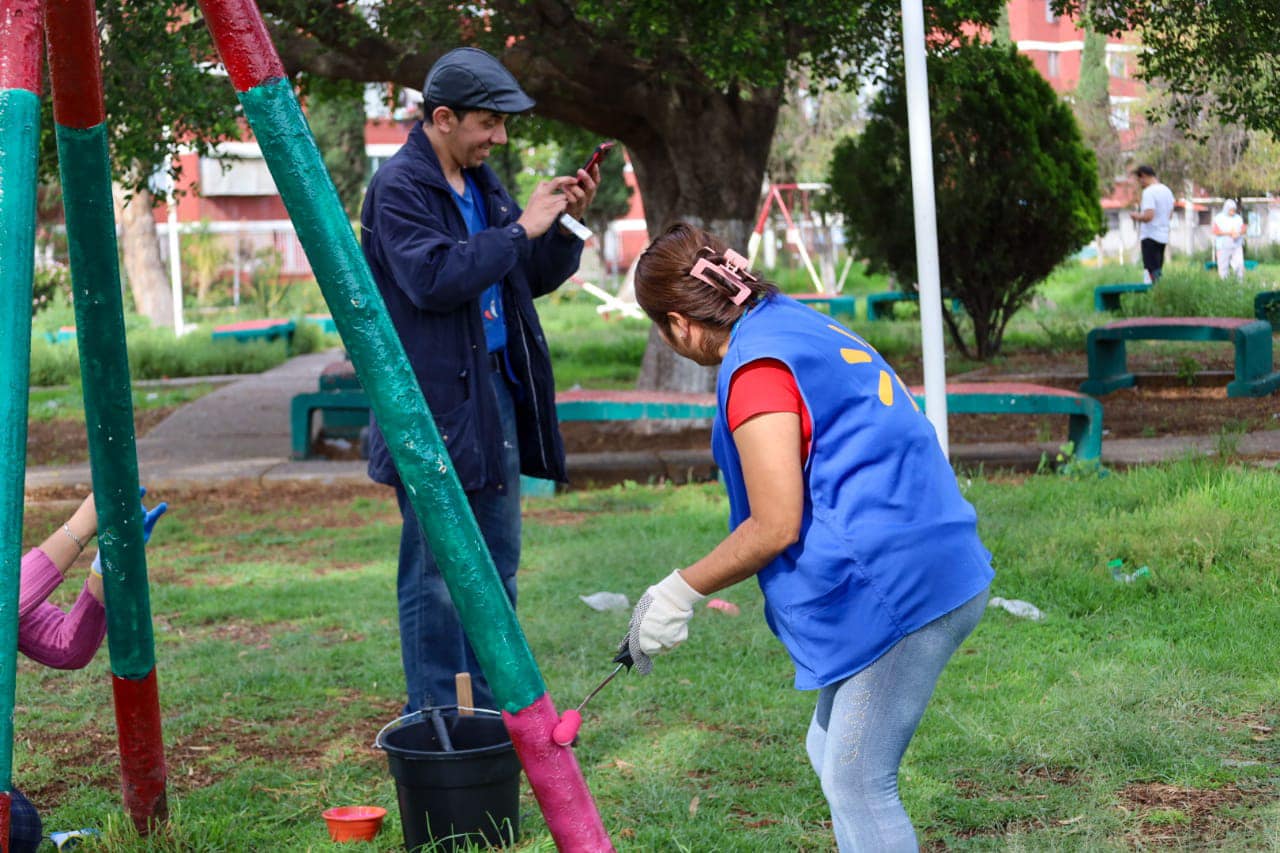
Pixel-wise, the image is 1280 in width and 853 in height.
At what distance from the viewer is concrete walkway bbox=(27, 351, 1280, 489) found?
834 cm

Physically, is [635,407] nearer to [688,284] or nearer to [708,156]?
[708,156]

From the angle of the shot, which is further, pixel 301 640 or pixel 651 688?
pixel 301 640

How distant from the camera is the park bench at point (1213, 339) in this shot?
10258 mm

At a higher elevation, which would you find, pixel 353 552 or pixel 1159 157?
pixel 1159 157

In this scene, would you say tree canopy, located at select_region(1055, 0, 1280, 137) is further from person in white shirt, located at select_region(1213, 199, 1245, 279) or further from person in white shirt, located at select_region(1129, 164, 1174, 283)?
person in white shirt, located at select_region(1129, 164, 1174, 283)

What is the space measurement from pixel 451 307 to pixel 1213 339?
8202 mm

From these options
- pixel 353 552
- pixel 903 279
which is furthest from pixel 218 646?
pixel 903 279

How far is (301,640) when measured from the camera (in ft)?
18.0

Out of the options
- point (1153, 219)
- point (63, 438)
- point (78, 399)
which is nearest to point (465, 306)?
point (63, 438)

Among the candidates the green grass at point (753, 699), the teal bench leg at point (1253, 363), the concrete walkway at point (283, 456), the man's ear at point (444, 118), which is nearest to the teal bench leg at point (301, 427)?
the concrete walkway at point (283, 456)

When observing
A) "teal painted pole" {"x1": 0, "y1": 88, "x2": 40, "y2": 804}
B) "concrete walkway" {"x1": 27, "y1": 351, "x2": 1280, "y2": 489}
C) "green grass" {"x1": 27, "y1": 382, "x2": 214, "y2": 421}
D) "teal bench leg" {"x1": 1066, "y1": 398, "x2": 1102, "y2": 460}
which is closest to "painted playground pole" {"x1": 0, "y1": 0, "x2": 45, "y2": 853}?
"teal painted pole" {"x1": 0, "y1": 88, "x2": 40, "y2": 804}

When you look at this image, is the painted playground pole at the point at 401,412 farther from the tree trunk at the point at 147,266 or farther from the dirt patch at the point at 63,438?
the tree trunk at the point at 147,266

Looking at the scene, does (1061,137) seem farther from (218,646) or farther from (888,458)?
(888,458)

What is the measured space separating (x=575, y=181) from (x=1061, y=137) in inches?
407
